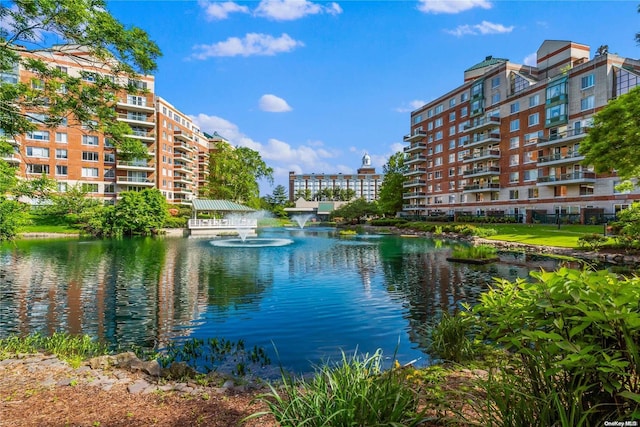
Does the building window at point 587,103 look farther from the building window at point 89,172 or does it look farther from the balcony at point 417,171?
the building window at point 89,172

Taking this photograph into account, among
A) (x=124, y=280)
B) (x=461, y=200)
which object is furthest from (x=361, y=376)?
(x=461, y=200)

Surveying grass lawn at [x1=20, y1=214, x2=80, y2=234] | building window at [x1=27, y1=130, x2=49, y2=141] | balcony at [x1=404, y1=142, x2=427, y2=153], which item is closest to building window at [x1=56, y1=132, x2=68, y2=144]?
building window at [x1=27, y1=130, x2=49, y2=141]

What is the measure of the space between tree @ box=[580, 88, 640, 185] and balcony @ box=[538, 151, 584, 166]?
2241 cm

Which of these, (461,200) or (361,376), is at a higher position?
(461,200)

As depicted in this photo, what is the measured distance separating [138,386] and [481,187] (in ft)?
208

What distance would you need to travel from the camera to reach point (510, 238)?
3362 cm

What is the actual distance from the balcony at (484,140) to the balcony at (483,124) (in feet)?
4.64

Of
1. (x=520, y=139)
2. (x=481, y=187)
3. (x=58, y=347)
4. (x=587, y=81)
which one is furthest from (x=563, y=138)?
(x=58, y=347)

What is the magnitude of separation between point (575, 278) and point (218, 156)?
265 ft

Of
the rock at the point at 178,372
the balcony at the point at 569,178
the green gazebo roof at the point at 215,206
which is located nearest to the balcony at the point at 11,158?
the rock at the point at 178,372

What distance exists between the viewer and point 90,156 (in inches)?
2473

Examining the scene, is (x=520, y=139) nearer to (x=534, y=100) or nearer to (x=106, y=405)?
(x=534, y=100)

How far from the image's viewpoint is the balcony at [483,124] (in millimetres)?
59062

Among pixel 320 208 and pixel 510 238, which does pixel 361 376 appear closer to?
pixel 510 238
